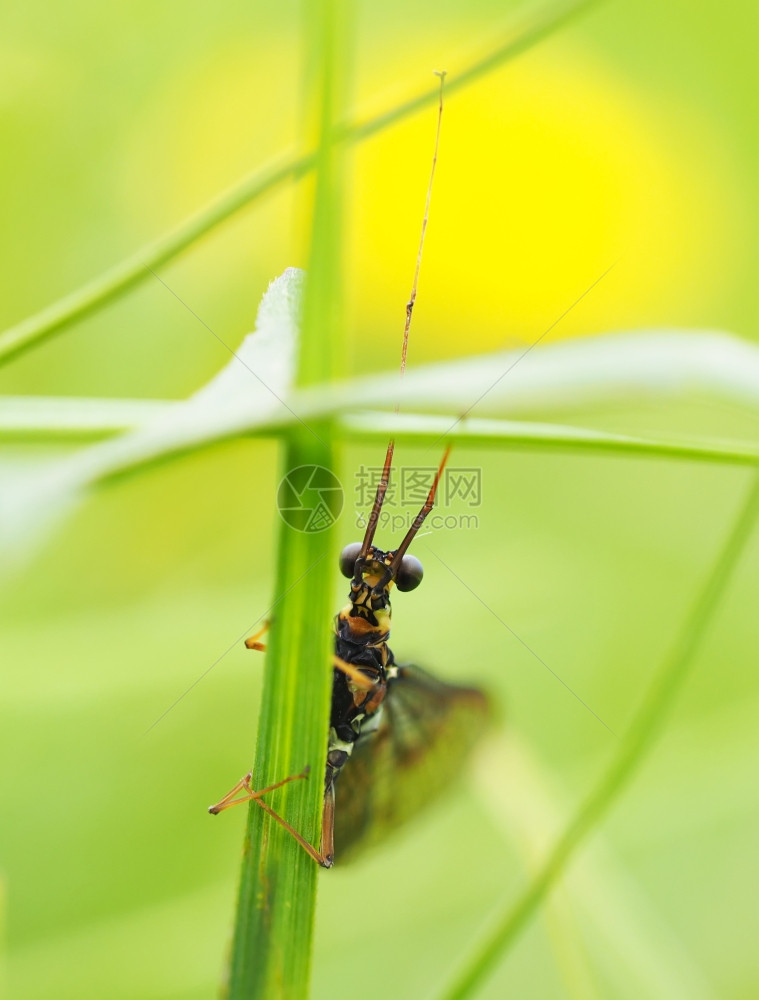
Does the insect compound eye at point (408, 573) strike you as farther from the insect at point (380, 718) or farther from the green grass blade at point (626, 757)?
the green grass blade at point (626, 757)

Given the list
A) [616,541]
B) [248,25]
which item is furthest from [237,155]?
[616,541]

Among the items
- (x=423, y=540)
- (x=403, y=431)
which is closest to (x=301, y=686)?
(x=403, y=431)

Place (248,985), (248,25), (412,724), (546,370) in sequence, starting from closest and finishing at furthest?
1. (546,370)
2. (248,985)
3. (412,724)
4. (248,25)

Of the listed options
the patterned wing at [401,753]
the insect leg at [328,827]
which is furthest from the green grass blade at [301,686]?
the patterned wing at [401,753]

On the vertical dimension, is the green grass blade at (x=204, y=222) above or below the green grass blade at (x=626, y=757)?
above

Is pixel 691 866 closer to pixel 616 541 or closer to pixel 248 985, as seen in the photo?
pixel 616 541

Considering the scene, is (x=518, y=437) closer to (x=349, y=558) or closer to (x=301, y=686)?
(x=301, y=686)
